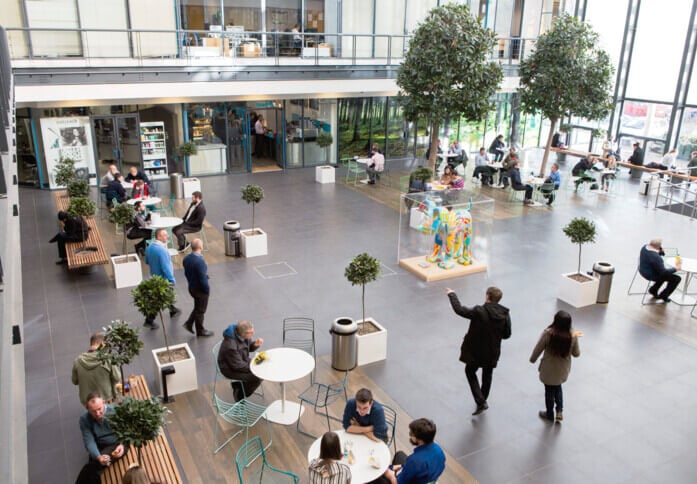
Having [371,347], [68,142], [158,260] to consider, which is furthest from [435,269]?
[68,142]

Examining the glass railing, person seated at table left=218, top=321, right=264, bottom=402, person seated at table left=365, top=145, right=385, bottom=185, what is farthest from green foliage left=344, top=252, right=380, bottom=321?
the glass railing

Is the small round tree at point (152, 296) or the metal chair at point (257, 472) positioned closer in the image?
the metal chair at point (257, 472)

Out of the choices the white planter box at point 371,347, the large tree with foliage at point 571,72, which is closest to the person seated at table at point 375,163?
the large tree with foliage at point 571,72

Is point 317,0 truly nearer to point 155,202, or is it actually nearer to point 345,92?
point 345,92

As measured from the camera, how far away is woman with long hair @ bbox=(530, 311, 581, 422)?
697cm

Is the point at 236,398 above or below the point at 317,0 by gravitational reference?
below

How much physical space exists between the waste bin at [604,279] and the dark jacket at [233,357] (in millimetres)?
6695

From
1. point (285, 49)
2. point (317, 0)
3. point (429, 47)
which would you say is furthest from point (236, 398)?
point (317, 0)

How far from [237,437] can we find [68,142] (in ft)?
44.0

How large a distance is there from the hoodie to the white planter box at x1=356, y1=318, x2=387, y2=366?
3355mm

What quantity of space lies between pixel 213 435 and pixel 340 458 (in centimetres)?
252

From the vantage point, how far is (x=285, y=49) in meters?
19.8

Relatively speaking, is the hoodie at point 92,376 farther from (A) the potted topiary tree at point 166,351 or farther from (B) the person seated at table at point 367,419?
(B) the person seated at table at point 367,419

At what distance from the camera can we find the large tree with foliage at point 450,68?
1625cm
